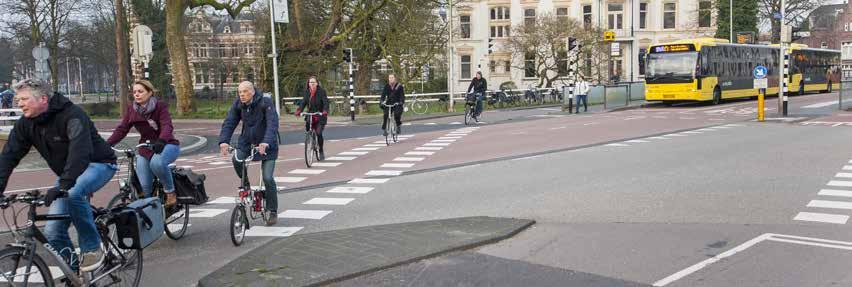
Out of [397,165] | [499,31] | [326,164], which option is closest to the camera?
[397,165]

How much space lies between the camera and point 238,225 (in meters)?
7.18

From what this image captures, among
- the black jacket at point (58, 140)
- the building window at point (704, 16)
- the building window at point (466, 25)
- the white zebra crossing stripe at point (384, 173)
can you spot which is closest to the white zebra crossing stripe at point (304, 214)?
the white zebra crossing stripe at point (384, 173)

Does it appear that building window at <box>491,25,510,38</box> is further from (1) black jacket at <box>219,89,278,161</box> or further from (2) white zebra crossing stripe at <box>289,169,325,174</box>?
(1) black jacket at <box>219,89,278,161</box>

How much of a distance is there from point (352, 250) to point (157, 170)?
213 cm

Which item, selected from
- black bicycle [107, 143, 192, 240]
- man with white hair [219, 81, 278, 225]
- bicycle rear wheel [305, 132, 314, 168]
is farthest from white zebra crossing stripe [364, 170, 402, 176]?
black bicycle [107, 143, 192, 240]

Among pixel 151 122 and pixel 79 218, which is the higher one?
pixel 151 122

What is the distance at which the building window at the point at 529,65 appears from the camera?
174 feet

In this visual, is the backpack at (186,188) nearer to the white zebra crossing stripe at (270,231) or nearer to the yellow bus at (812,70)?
the white zebra crossing stripe at (270,231)

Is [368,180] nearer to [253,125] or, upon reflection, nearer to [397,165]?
[397,165]

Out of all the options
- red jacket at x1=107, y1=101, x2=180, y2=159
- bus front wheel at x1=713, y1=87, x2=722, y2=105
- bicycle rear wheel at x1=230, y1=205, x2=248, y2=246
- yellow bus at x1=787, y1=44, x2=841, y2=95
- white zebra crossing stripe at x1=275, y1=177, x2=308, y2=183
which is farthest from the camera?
yellow bus at x1=787, y1=44, x2=841, y2=95

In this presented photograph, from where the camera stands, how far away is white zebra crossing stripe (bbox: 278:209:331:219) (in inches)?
340

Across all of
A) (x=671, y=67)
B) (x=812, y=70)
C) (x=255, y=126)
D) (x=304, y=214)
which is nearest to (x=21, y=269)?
(x=255, y=126)

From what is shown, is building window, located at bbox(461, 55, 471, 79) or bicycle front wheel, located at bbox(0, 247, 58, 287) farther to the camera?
building window, located at bbox(461, 55, 471, 79)

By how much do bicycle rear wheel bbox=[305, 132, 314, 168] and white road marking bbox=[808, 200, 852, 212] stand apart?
26.8 feet
